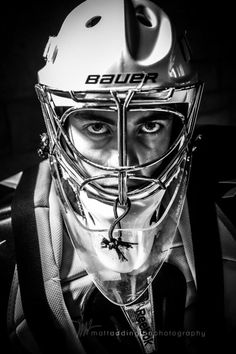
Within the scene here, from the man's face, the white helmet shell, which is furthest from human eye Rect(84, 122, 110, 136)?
the white helmet shell

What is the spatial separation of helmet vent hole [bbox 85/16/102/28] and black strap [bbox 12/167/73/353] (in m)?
0.52

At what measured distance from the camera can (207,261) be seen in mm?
941

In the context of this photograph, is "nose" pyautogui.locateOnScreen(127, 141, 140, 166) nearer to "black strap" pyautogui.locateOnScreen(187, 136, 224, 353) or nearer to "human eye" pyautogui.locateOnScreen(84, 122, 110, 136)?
"human eye" pyautogui.locateOnScreen(84, 122, 110, 136)

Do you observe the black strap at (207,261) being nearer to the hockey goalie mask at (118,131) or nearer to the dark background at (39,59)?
the hockey goalie mask at (118,131)

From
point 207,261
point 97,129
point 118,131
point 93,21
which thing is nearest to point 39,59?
point 93,21

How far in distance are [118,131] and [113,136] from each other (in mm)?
94

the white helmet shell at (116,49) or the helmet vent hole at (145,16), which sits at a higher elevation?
the helmet vent hole at (145,16)

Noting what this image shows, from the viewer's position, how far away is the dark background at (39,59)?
4.30 ft

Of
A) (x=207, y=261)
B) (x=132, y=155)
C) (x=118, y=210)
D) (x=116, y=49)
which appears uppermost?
(x=116, y=49)

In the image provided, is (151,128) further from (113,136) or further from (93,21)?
(93,21)

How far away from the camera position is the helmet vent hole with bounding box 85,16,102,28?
0.83 meters

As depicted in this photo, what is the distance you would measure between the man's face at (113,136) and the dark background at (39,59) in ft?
2.19

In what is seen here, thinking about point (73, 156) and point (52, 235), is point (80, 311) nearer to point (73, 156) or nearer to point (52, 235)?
point (52, 235)

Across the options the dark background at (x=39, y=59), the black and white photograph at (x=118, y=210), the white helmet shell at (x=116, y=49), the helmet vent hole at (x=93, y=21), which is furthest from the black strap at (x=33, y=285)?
the dark background at (x=39, y=59)
